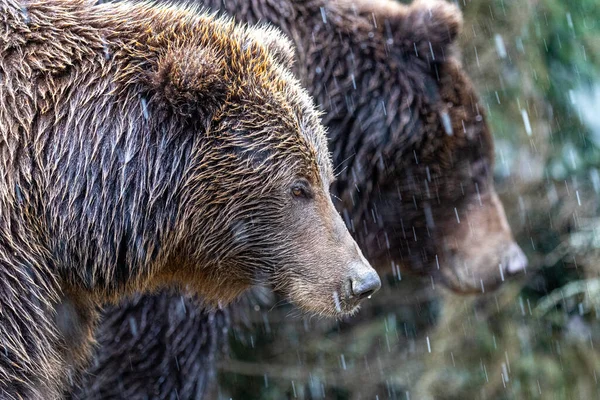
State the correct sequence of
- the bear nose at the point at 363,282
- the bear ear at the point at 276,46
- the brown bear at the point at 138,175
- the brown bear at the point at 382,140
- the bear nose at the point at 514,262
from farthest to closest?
the bear nose at the point at 514,262, the brown bear at the point at 382,140, the bear ear at the point at 276,46, the bear nose at the point at 363,282, the brown bear at the point at 138,175

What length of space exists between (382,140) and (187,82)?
2.04 meters

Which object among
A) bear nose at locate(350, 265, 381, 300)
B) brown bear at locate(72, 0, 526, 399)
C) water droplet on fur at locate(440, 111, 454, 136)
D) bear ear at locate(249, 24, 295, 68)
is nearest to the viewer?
bear nose at locate(350, 265, 381, 300)

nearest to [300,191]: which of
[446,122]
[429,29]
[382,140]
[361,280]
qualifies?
[361,280]

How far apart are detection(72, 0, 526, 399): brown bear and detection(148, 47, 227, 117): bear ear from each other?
5.27ft

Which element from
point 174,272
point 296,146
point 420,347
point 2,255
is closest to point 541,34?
point 420,347

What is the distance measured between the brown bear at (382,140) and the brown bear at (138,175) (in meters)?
1.34

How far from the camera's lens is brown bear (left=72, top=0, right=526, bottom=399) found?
456cm

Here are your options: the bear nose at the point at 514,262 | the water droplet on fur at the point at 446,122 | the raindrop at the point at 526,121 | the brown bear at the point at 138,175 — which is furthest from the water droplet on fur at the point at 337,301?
the raindrop at the point at 526,121

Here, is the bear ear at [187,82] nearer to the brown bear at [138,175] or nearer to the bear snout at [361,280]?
the brown bear at [138,175]

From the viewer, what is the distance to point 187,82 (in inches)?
113

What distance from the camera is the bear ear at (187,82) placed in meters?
2.87

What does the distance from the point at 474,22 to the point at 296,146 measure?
331 cm

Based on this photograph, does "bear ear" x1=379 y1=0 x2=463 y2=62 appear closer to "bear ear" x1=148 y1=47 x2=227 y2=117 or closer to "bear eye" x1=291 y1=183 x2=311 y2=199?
"bear eye" x1=291 y1=183 x2=311 y2=199

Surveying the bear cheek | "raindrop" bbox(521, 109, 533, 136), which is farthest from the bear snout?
"raindrop" bbox(521, 109, 533, 136)
